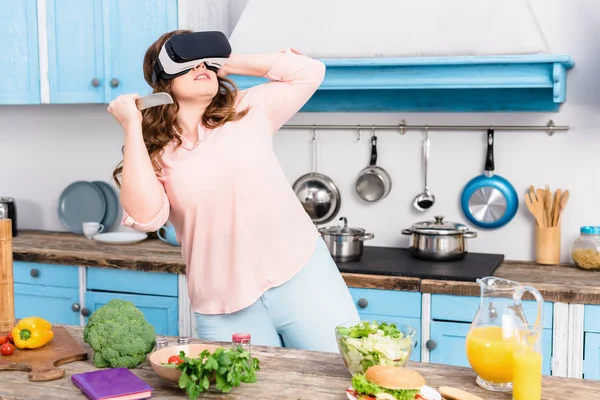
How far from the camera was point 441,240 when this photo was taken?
313cm

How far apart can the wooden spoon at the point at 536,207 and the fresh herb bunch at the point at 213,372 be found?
2059 millimetres

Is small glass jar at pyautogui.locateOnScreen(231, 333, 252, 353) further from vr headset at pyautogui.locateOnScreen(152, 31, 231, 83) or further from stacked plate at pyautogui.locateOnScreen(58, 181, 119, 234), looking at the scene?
stacked plate at pyautogui.locateOnScreen(58, 181, 119, 234)

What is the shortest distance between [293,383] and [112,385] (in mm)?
369

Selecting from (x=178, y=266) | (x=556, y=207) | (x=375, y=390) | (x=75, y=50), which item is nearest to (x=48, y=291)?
(x=178, y=266)

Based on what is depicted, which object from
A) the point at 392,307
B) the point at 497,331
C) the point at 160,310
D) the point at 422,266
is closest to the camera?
the point at 497,331

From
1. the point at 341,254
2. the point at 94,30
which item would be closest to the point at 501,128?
the point at 341,254

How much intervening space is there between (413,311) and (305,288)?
0.92m

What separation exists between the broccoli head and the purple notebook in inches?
1.5

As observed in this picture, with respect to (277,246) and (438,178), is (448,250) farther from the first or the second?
(277,246)

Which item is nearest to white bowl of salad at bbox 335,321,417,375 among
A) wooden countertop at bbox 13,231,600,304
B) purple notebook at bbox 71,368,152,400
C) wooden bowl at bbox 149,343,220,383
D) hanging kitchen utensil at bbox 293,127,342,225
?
wooden bowl at bbox 149,343,220,383

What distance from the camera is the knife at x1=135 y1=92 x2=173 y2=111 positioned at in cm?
176

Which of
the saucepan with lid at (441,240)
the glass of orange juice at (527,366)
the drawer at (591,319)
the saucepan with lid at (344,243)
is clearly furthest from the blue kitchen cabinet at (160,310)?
the glass of orange juice at (527,366)

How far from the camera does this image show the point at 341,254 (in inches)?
123

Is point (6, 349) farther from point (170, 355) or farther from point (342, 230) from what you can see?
point (342, 230)
